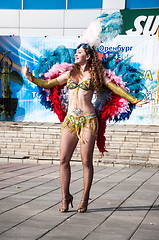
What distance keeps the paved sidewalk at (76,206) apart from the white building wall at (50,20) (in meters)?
13.1

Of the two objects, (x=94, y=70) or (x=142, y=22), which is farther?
Answer: (x=142, y=22)

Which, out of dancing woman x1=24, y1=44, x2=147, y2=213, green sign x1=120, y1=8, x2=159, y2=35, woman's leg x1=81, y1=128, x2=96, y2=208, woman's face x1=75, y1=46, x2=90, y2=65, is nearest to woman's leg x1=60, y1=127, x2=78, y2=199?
dancing woman x1=24, y1=44, x2=147, y2=213

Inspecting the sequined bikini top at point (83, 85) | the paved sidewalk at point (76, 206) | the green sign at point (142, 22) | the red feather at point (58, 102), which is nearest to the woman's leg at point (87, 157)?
the paved sidewalk at point (76, 206)

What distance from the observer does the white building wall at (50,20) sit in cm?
2197

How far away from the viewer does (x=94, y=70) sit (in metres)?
6.41

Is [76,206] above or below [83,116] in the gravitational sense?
below

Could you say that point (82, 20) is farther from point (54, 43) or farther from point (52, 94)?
point (52, 94)

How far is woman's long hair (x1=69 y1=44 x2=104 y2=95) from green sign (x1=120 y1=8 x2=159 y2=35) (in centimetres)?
1489

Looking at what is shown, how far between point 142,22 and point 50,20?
14.9 feet

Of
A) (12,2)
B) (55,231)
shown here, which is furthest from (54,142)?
(12,2)

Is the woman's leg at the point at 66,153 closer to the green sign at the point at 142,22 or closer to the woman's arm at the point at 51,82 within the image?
the woman's arm at the point at 51,82

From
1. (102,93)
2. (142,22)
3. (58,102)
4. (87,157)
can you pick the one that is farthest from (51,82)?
(142,22)

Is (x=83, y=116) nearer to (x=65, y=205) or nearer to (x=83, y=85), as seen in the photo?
(x=83, y=85)

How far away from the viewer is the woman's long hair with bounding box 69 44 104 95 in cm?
639
